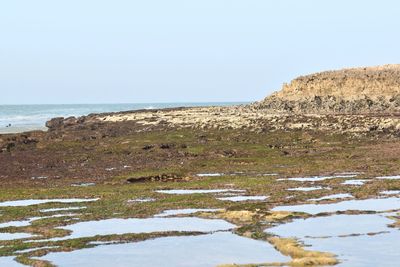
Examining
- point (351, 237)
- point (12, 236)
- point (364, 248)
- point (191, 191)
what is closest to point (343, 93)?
point (191, 191)

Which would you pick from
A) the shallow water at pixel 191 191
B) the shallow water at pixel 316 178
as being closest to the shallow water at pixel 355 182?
the shallow water at pixel 316 178

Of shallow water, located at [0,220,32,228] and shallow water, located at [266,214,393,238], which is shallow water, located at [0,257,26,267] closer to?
shallow water, located at [0,220,32,228]

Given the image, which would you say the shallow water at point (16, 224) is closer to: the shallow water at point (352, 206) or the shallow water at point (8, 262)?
the shallow water at point (8, 262)

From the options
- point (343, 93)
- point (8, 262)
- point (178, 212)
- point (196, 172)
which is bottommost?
point (196, 172)

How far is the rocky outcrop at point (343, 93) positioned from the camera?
4476 inches

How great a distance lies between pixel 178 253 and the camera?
30.2m

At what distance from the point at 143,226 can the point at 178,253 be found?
23.2 ft

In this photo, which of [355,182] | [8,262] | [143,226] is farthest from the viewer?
[355,182]

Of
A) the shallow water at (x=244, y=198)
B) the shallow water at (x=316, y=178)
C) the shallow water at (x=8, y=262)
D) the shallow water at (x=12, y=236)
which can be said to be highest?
the shallow water at (x=8, y=262)

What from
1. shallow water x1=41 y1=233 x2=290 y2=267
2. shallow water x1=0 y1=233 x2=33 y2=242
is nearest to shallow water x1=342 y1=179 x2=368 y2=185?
shallow water x1=41 y1=233 x2=290 y2=267

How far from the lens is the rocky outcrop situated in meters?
114

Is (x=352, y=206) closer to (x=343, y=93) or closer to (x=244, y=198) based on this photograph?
(x=244, y=198)

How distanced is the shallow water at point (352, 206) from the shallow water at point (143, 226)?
5088 millimetres

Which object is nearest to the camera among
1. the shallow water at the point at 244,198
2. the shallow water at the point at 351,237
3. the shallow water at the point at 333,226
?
the shallow water at the point at 351,237
